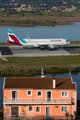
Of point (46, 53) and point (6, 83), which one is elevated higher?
point (6, 83)

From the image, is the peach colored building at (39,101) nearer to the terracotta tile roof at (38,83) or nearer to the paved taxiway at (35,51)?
the terracotta tile roof at (38,83)

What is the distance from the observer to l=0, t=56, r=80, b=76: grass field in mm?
59375

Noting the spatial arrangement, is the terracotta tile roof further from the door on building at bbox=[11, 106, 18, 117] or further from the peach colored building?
the door on building at bbox=[11, 106, 18, 117]

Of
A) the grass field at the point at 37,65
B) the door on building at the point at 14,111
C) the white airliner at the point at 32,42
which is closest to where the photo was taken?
the door on building at the point at 14,111

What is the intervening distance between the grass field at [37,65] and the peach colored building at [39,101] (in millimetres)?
27010

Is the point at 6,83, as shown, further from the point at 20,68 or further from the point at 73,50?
the point at 73,50

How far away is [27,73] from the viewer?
58.8m

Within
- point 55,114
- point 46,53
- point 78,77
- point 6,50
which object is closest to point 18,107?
point 55,114

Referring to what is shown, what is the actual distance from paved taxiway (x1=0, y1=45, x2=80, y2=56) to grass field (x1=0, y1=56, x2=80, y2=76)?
463cm

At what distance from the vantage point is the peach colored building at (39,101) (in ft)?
102

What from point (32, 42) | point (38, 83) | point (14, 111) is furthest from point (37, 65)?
point (14, 111)

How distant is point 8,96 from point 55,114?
5.52 m

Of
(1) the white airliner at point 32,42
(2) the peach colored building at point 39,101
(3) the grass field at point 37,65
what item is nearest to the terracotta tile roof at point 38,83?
(2) the peach colored building at point 39,101

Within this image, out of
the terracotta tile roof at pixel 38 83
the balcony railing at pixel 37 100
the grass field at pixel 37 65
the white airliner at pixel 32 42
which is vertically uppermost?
the terracotta tile roof at pixel 38 83
